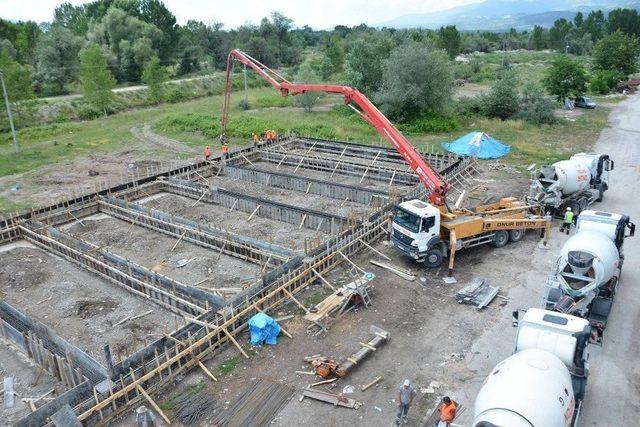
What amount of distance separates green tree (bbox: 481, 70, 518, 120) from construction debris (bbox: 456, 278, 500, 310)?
29488 millimetres

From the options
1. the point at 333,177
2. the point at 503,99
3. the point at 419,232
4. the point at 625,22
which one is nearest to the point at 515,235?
the point at 419,232

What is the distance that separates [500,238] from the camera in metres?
18.5

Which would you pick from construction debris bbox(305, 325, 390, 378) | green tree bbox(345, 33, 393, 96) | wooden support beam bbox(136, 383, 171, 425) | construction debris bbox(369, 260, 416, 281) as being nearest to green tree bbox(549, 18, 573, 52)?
green tree bbox(345, 33, 393, 96)

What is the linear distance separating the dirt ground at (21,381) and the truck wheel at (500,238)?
14.8m

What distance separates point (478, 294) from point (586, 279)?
10.9 feet

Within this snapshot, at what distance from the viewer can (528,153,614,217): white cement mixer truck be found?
2044 centimetres

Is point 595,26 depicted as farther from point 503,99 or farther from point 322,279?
point 322,279

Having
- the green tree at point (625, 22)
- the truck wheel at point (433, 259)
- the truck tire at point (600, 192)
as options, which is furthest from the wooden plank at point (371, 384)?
the green tree at point (625, 22)

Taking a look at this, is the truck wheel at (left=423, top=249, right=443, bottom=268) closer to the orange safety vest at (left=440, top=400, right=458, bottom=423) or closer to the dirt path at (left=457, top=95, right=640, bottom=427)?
the dirt path at (left=457, top=95, right=640, bottom=427)

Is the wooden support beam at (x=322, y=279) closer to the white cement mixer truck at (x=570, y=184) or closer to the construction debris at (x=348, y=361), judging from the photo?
the construction debris at (x=348, y=361)

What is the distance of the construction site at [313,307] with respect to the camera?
1069 centimetres

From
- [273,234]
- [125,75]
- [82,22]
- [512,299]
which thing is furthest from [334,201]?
[82,22]

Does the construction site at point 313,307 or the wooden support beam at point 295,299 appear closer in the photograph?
the construction site at point 313,307

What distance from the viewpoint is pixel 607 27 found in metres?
109
